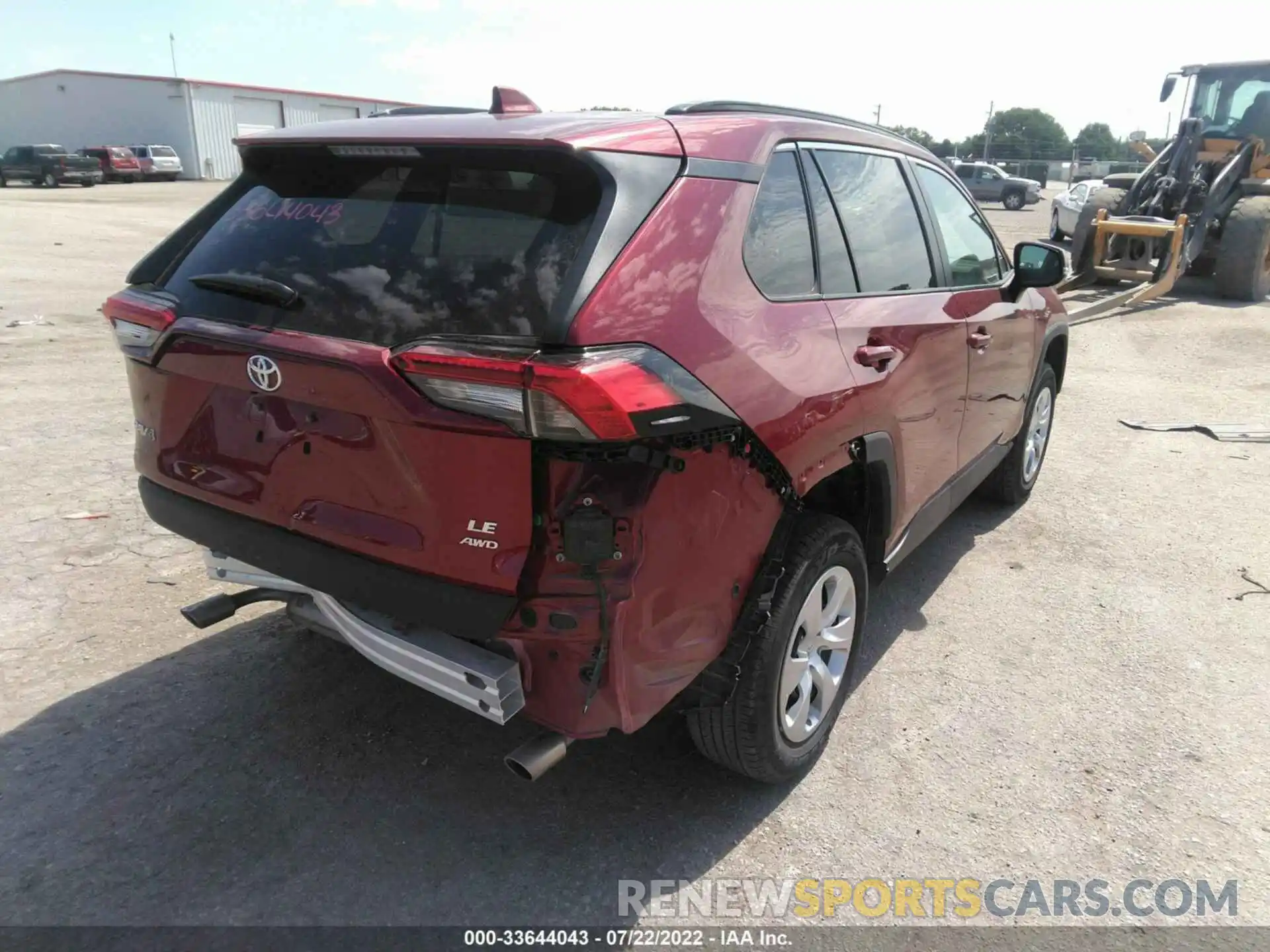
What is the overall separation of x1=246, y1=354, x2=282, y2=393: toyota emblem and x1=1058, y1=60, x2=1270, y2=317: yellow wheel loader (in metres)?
11.9

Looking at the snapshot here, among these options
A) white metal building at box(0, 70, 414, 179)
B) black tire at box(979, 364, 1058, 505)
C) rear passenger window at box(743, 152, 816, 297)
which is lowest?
black tire at box(979, 364, 1058, 505)

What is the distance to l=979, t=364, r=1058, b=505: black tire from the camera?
16.7 ft

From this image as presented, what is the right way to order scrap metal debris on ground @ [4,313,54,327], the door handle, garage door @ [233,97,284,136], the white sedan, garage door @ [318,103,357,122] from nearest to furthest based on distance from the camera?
the door handle → scrap metal debris on ground @ [4,313,54,327] → the white sedan → garage door @ [233,97,284,136] → garage door @ [318,103,357,122]

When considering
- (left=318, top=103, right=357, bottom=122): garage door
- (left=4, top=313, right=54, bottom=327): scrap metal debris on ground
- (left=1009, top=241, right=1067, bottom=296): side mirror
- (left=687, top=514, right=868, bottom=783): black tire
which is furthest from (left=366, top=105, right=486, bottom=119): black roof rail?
(left=318, top=103, right=357, bottom=122): garage door

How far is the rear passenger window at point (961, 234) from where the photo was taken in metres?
3.85

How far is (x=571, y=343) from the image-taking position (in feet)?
6.38

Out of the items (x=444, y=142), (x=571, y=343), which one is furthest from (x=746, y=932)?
(x=444, y=142)

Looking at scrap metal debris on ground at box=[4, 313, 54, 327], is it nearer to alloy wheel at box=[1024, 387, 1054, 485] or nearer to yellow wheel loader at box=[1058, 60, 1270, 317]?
alloy wheel at box=[1024, 387, 1054, 485]

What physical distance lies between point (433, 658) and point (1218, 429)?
6846 millimetres

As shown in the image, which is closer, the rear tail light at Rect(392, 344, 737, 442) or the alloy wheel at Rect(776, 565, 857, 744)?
the rear tail light at Rect(392, 344, 737, 442)

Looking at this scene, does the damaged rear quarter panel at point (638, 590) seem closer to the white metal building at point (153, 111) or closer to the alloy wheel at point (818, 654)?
the alloy wheel at point (818, 654)

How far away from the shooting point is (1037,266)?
167 inches

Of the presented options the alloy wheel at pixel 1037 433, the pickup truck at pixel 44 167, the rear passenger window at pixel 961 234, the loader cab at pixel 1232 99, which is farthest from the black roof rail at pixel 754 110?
the pickup truck at pixel 44 167

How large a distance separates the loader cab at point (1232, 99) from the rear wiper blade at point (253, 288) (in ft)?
48.4
